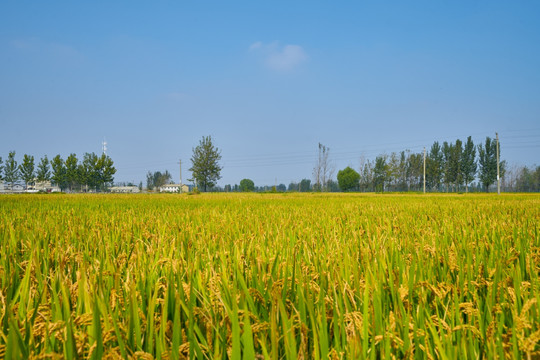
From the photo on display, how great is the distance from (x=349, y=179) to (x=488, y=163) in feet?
101

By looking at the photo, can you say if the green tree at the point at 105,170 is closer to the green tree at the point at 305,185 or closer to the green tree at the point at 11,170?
the green tree at the point at 11,170

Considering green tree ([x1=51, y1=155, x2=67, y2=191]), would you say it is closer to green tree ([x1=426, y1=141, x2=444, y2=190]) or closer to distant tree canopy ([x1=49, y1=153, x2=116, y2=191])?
distant tree canopy ([x1=49, y1=153, x2=116, y2=191])

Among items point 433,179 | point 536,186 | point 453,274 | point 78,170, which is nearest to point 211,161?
point 78,170

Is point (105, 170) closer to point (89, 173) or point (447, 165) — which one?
point (89, 173)

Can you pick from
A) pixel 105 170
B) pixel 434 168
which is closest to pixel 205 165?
pixel 105 170

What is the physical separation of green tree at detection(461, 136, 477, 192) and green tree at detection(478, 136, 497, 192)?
1.51 meters

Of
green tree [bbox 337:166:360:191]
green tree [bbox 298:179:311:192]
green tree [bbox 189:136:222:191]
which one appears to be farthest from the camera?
green tree [bbox 298:179:311:192]

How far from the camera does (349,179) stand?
85.5m

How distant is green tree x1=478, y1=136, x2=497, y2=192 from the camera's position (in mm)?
66750

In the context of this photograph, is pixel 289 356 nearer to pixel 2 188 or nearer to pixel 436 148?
pixel 436 148

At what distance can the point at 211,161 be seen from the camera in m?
56.6

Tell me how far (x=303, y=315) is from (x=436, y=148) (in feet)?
287

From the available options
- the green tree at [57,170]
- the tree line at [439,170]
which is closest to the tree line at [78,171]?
the green tree at [57,170]

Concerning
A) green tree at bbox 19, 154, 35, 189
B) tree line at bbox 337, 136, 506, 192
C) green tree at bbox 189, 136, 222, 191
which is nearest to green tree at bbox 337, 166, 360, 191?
tree line at bbox 337, 136, 506, 192
